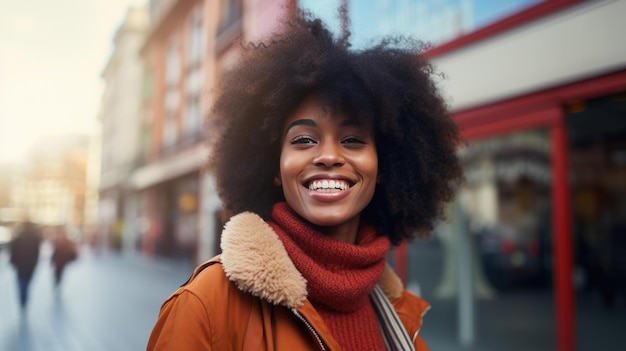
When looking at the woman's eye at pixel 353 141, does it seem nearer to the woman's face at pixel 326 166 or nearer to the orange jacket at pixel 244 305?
the woman's face at pixel 326 166

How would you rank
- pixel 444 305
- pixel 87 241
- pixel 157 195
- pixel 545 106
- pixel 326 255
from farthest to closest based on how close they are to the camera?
pixel 87 241 → pixel 157 195 → pixel 444 305 → pixel 545 106 → pixel 326 255

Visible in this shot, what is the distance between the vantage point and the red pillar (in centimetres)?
479

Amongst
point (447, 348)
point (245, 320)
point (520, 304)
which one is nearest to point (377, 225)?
point (245, 320)

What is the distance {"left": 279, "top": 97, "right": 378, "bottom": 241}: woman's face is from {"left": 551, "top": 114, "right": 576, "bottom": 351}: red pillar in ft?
13.3

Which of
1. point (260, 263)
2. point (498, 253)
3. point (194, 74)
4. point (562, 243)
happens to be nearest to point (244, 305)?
point (260, 263)

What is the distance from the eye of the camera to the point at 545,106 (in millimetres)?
5270

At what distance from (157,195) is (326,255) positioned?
74.9 feet

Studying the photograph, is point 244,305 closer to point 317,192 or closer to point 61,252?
point 317,192

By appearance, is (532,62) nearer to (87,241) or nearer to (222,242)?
(222,242)

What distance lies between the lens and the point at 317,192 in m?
1.56

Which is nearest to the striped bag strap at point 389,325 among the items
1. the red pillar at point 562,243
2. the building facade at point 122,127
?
the red pillar at point 562,243

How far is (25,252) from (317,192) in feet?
29.1

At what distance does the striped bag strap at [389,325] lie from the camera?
1.64 m

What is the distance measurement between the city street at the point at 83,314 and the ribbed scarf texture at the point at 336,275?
500cm
